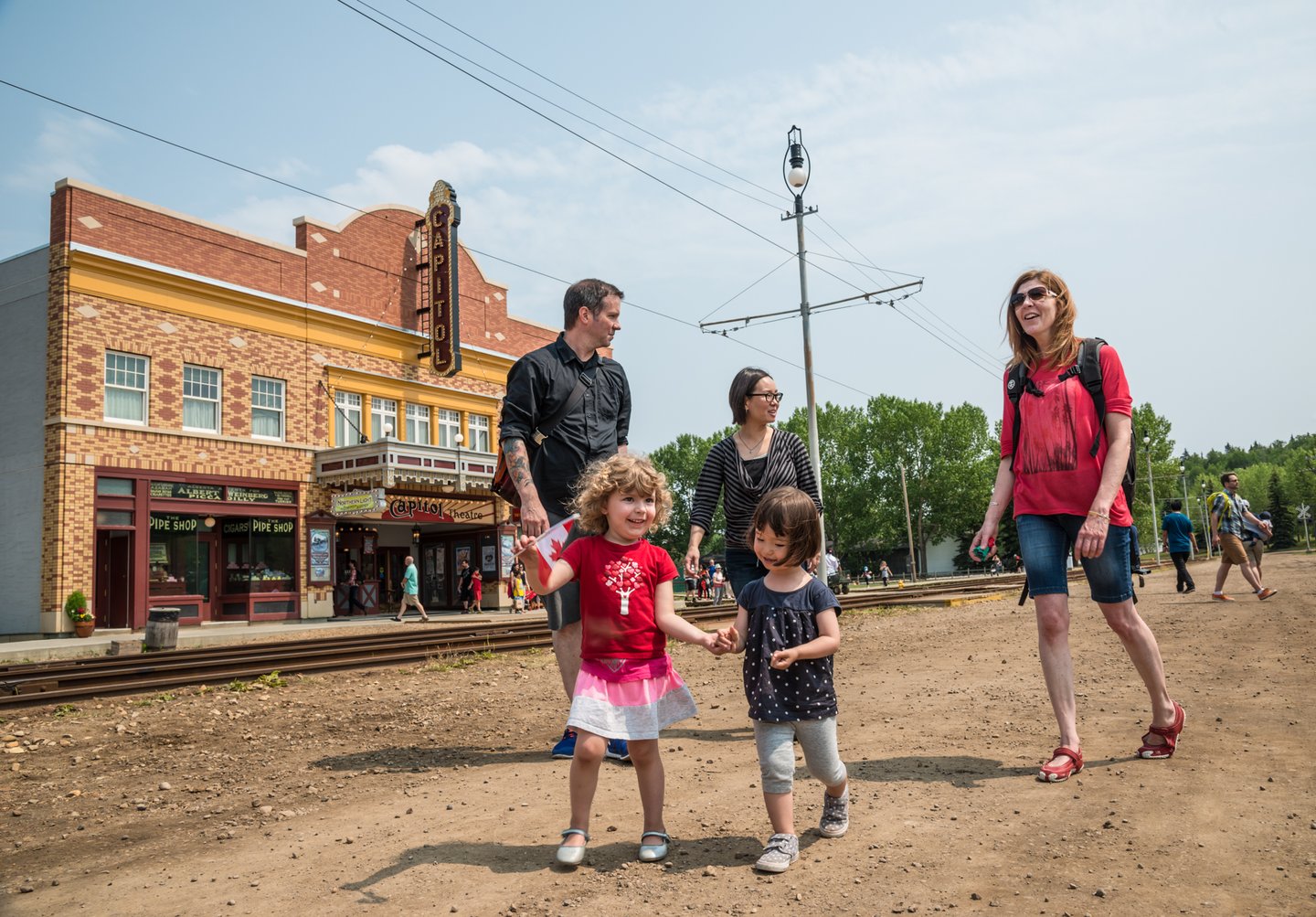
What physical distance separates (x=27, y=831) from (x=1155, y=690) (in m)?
4.85

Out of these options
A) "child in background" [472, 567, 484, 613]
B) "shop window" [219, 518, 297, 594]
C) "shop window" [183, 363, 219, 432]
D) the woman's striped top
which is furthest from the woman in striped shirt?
"child in background" [472, 567, 484, 613]

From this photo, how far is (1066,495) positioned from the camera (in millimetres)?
4203

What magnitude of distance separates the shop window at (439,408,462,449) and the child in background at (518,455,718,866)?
94.9 feet

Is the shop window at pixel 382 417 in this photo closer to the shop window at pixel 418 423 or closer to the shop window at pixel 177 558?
the shop window at pixel 418 423

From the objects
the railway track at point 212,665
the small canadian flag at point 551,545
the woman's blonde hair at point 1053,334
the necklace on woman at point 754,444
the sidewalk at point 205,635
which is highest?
the woman's blonde hair at point 1053,334

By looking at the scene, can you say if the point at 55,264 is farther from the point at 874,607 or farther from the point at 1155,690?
the point at 1155,690

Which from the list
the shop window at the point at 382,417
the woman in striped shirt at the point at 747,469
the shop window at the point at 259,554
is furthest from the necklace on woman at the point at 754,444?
the shop window at the point at 382,417

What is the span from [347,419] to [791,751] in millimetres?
27467

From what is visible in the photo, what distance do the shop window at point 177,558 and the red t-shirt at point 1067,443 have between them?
931 inches

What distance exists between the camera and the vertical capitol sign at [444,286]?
99.9 feet

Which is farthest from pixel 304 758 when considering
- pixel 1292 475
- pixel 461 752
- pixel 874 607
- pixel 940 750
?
pixel 1292 475

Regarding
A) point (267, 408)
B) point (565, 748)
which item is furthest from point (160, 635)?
point (565, 748)

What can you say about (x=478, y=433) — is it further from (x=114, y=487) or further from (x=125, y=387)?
(x=114, y=487)

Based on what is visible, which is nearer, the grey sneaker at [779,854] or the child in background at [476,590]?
the grey sneaker at [779,854]
